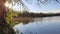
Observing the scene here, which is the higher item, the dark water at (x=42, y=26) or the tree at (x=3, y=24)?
the tree at (x=3, y=24)

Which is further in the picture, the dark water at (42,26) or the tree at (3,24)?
the dark water at (42,26)

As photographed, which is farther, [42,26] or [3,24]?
[42,26]

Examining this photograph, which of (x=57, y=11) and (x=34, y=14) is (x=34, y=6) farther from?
(x=57, y=11)

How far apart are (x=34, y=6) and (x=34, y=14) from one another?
0.30ft

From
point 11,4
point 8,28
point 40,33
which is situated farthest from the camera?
point 40,33

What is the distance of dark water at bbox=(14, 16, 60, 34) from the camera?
154 cm

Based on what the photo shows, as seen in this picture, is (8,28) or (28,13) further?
(28,13)

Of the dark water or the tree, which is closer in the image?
the tree

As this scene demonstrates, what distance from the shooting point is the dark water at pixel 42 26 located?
A: 1.54 metres

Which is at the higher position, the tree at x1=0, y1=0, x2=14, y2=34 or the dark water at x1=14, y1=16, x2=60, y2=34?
the tree at x1=0, y1=0, x2=14, y2=34

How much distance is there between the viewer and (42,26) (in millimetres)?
1607

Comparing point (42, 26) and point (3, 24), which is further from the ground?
point (3, 24)

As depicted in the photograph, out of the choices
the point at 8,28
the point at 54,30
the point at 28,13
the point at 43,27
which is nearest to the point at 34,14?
the point at 28,13

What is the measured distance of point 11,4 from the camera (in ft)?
4.64
